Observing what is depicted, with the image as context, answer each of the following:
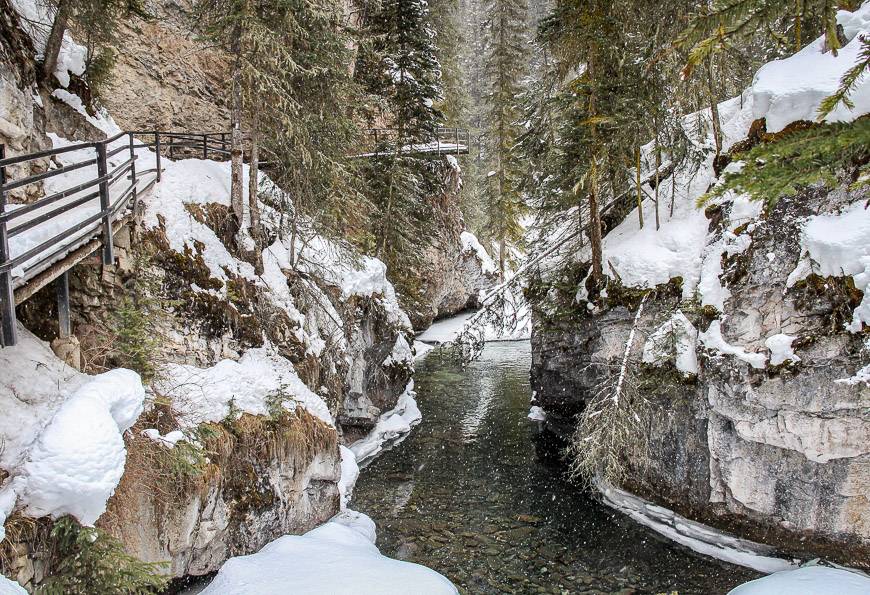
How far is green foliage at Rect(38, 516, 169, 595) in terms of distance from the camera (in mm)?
4926

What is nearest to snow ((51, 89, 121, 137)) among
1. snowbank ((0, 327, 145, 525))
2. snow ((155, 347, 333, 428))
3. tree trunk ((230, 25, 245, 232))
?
tree trunk ((230, 25, 245, 232))

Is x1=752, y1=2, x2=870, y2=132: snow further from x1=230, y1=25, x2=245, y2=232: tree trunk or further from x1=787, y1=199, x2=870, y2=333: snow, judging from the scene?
x1=230, y1=25, x2=245, y2=232: tree trunk

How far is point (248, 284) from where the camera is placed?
11.2 m

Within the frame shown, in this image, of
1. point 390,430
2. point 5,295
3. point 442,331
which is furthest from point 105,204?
point 442,331

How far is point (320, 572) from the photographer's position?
309 inches

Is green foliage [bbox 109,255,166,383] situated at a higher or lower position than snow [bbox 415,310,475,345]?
higher

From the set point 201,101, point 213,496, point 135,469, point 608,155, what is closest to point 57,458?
point 135,469

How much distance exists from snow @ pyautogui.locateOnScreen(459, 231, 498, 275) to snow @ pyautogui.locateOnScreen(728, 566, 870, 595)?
78.0 ft

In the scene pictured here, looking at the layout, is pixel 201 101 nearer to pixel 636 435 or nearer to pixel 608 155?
pixel 608 155

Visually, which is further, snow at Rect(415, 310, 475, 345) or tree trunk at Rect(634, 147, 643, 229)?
snow at Rect(415, 310, 475, 345)

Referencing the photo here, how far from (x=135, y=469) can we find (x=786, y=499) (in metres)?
11.9

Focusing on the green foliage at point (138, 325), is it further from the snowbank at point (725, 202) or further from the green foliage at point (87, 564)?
the snowbank at point (725, 202)

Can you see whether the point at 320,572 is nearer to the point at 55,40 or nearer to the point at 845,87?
the point at 845,87

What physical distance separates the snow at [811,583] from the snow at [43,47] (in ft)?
57.0
